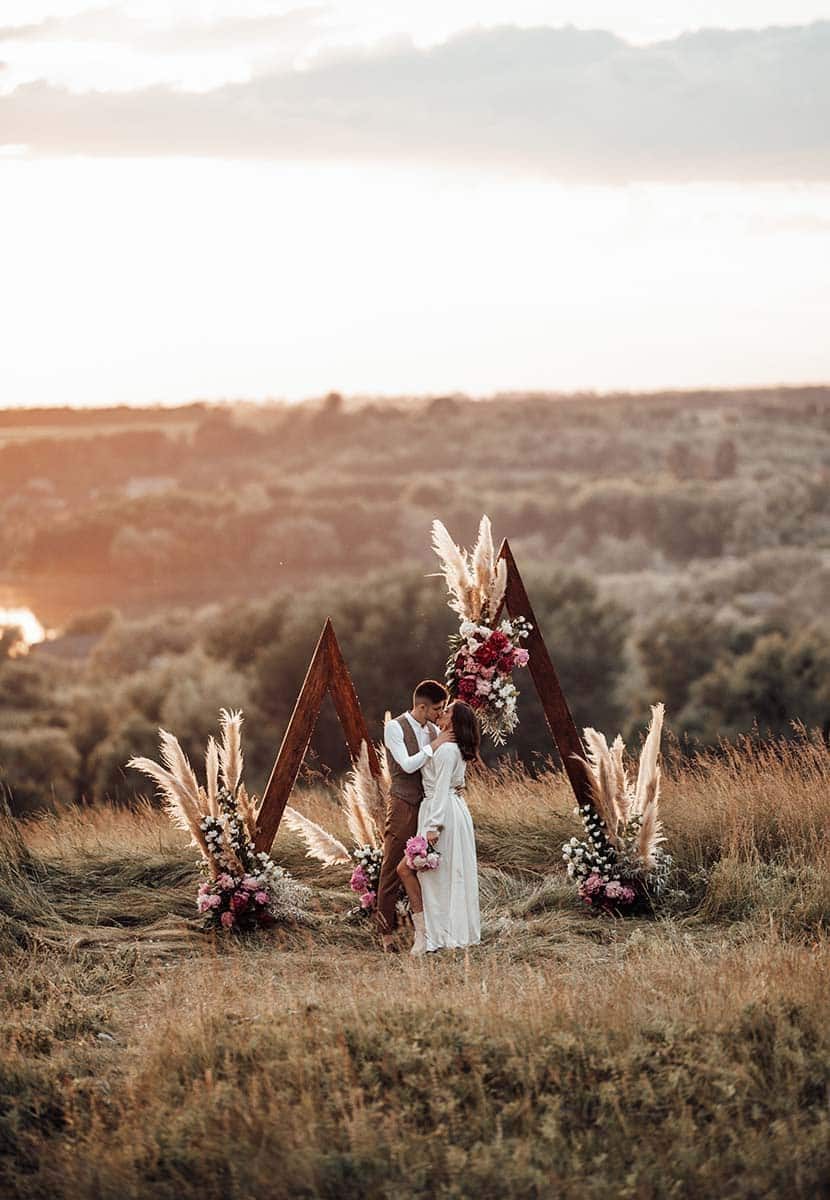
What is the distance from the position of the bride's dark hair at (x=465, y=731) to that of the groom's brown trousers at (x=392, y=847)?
586 millimetres

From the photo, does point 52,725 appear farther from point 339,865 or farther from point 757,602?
point 339,865

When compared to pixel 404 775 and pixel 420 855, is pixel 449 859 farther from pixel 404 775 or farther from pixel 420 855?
pixel 404 775

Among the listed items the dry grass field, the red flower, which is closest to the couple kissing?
the dry grass field

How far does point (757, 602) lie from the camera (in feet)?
184

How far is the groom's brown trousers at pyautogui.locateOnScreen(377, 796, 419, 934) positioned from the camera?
394 inches

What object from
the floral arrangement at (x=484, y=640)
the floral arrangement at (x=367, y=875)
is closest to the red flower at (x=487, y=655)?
the floral arrangement at (x=484, y=640)

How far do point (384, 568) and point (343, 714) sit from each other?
3047 cm

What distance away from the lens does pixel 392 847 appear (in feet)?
32.9

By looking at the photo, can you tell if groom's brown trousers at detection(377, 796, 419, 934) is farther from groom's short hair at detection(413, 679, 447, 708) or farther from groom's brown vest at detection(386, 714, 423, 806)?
groom's short hair at detection(413, 679, 447, 708)

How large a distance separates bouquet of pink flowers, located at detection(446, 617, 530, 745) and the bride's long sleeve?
0.72 m

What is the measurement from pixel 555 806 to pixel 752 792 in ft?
5.41

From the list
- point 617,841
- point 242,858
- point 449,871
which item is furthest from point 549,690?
point 242,858

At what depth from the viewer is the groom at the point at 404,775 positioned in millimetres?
9828

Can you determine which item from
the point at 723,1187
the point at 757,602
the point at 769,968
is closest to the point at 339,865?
Answer: the point at 769,968
